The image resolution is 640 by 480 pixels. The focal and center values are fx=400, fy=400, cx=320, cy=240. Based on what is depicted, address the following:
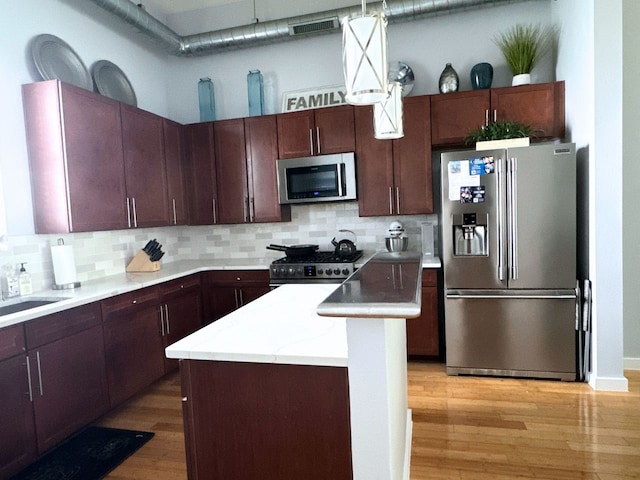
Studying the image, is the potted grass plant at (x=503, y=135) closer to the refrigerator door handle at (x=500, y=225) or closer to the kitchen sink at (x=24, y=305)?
the refrigerator door handle at (x=500, y=225)

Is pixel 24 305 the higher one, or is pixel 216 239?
pixel 216 239

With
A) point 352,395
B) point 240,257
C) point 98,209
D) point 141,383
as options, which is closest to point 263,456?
point 352,395

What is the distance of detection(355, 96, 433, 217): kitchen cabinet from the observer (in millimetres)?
3525

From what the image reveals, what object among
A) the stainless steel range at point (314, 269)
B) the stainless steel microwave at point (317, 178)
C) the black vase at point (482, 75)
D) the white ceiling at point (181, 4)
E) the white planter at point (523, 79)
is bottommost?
the stainless steel range at point (314, 269)

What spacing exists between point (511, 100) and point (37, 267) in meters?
3.88

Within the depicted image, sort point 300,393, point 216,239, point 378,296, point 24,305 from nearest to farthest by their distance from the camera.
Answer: point 378,296 → point 300,393 → point 24,305 → point 216,239

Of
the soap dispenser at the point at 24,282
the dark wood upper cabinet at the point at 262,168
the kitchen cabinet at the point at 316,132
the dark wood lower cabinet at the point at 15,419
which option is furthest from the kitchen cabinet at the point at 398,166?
the dark wood lower cabinet at the point at 15,419

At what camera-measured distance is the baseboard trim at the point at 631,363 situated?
3.17 metres

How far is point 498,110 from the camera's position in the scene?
3344mm

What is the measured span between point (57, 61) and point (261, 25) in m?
1.78

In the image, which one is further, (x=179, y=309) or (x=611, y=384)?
(x=179, y=309)

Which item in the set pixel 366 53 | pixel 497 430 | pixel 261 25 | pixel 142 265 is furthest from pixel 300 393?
pixel 261 25

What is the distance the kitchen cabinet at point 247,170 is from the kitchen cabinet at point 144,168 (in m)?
0.56

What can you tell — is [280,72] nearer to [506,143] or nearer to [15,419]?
[506,143]
